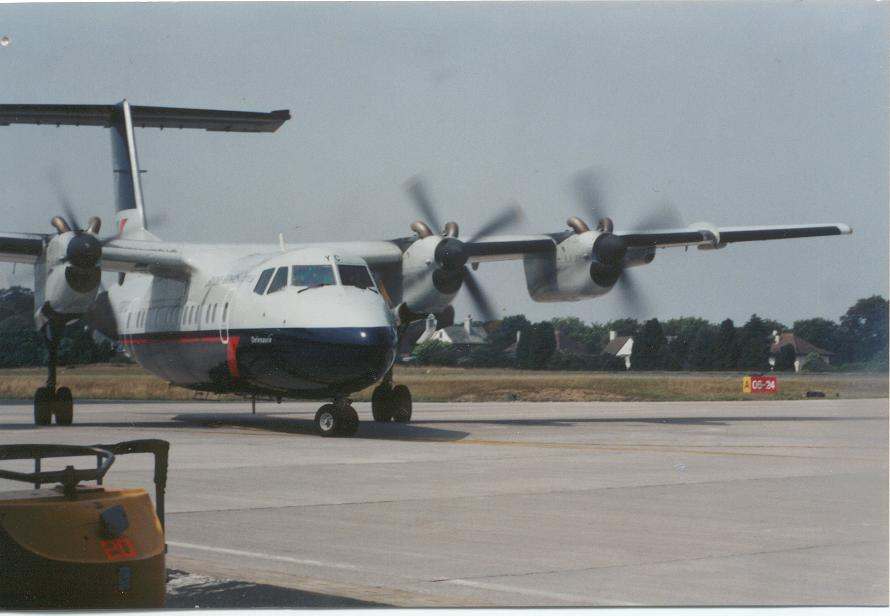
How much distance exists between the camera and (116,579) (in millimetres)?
5184

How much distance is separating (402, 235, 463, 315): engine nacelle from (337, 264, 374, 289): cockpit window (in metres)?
3.30

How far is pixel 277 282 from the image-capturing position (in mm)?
23609

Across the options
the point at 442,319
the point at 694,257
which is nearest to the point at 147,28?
the point at 442,319

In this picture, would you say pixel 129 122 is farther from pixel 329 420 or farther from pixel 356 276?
pixel 329 420

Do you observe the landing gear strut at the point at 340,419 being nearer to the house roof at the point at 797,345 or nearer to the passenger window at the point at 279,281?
the passenger window at the point at 279,281

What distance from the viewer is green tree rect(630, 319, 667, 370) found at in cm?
2680

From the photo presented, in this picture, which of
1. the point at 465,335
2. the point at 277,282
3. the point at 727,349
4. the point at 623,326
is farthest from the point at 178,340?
the point at 727,349

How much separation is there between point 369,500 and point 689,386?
156 ft

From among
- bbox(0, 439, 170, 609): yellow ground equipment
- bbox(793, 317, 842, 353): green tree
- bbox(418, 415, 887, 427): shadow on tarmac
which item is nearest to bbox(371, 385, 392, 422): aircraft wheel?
bbox(418, 415, 887, 427): shadow on tarmac

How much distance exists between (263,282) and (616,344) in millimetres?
7925

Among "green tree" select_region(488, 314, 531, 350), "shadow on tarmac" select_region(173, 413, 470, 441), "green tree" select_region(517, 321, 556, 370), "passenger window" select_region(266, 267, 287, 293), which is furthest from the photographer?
"green tree" select_region(517, 321, 556, 370)

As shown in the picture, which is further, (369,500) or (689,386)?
(689,386)

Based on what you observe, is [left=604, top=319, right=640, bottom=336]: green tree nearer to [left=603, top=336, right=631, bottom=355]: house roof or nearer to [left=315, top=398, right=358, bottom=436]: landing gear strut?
[left=603, top=336, right=631, bottom=355]: house roof

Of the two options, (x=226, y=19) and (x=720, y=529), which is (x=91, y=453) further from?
(x=720, y=529)
